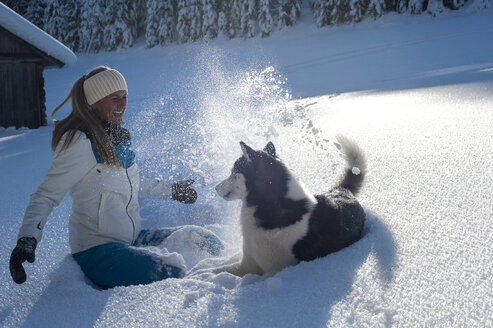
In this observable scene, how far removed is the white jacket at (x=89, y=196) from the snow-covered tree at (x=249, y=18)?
15942mm

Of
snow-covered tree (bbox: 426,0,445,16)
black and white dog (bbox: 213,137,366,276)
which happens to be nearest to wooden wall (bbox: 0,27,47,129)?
black and white dog (bbox: 213,137,366,276)

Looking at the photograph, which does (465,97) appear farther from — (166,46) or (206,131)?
(166,46)

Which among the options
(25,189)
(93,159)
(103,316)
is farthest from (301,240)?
(25,189)

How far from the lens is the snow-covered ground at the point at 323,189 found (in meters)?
1.60

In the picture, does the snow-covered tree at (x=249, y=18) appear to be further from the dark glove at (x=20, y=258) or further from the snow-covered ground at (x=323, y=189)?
the dark glove at (x=20, y=258)

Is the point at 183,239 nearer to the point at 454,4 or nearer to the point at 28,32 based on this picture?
the point at 28,32

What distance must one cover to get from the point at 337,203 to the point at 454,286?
0.84 metres

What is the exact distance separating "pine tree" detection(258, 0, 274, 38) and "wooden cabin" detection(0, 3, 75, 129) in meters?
9.57

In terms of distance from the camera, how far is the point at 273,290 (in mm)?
1750

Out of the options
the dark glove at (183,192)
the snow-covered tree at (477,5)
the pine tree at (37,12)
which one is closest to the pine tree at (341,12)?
the snow-covered tree at (477,5)

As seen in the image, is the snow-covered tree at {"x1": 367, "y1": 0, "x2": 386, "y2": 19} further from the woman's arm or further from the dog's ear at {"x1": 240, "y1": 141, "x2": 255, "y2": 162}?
the woman's arm

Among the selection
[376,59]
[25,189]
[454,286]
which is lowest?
[25,189]

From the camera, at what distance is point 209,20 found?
1822 centimetres

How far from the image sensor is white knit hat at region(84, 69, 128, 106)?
2.29 metres
